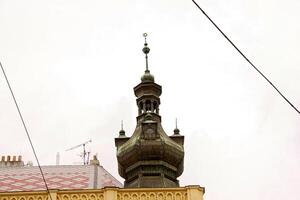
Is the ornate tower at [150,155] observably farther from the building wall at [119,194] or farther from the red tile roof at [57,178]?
the building wall at [119,194]

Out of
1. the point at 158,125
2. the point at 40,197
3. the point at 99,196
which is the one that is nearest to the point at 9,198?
the point at 40,197

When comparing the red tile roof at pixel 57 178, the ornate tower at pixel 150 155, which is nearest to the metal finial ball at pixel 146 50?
the ornate tower at pixel 150 155

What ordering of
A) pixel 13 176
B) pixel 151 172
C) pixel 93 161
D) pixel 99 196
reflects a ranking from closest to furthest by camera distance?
1. pixel 99 196
2. pixel 151 172
3. pixel 13 176
4. pixel 93 161

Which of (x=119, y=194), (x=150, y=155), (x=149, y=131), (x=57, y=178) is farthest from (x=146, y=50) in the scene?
(x=119, y=194)

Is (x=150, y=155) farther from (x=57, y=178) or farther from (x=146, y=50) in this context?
(x=146, y=50)

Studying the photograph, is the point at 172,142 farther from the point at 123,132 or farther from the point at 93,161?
the point at 93,161

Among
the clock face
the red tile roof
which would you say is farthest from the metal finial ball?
the clock face

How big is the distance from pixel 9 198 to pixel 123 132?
26.8 feet

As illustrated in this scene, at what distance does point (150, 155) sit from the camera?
25625 millimetres

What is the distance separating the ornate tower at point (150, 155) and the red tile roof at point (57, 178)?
3.49ft

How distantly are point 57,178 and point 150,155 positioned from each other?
3.69 meters

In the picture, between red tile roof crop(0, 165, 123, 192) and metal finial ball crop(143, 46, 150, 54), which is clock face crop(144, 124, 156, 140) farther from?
metal finial ball crop(143, 46, 150, 54)

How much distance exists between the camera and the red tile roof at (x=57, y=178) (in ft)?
80.4

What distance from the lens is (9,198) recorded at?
20922mm
